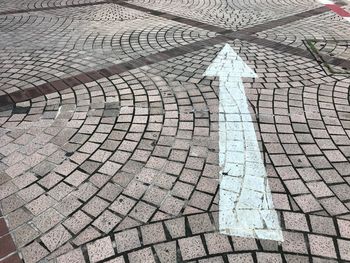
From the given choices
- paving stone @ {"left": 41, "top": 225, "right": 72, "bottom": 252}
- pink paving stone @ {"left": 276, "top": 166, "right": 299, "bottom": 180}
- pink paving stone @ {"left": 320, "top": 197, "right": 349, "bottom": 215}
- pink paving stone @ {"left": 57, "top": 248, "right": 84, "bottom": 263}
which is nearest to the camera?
pink paving stone @ {"left": 57, "top": 248, "right": 84, "bottom": 263}

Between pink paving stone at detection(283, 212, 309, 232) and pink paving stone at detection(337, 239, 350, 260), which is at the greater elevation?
pink paving stone at detection(283, 212, 309, 232)


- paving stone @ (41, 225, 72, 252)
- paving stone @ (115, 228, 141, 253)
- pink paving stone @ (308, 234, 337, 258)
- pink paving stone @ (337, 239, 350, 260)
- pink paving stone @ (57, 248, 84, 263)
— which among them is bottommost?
pink paving stone @ (337, 239, 350, 260)

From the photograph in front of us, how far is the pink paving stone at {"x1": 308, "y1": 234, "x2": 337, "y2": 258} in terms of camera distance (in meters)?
2.44

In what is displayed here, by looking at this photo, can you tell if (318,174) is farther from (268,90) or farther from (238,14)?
(238,14)

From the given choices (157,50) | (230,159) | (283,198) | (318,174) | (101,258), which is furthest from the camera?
(157,50)

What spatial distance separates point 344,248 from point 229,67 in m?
3.48

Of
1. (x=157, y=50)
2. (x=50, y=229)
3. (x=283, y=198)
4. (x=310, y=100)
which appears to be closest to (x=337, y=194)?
(x=283, y=198)

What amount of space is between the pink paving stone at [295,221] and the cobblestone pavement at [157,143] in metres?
0.01

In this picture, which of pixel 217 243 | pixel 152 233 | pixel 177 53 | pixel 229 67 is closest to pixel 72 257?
pixel 152 233

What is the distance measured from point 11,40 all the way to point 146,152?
4.82 metres

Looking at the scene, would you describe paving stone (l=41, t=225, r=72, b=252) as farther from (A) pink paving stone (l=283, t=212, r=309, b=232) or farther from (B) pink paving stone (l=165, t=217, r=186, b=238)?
(A) pink paving stone (l=283, t=212, r=309, b=232)

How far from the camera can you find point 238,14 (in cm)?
824

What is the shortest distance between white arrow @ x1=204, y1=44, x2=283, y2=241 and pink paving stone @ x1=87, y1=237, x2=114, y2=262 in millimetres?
895

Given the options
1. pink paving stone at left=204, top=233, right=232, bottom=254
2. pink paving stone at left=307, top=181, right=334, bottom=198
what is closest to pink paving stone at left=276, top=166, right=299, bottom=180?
pink paving stone at left=307, top=181, right=334, bottom=198
